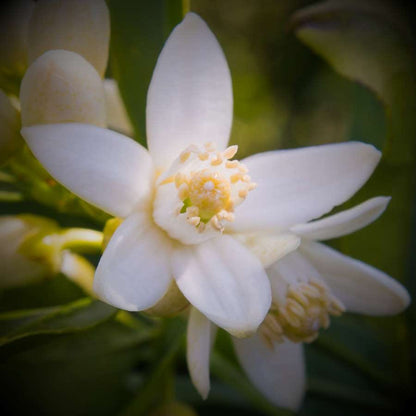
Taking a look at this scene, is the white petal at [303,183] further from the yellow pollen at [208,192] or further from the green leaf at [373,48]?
the green leaf at [373,48]

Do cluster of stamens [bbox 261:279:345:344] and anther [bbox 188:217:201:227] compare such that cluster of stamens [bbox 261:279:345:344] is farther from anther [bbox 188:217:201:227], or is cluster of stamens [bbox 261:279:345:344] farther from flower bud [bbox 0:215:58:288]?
flower bud [bbox 0:215:58:288]

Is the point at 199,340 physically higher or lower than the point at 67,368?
higher

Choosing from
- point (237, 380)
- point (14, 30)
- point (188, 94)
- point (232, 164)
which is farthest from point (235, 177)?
point (237, 380)

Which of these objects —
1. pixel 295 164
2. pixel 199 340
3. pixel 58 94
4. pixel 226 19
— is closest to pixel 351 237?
pixel 295 164

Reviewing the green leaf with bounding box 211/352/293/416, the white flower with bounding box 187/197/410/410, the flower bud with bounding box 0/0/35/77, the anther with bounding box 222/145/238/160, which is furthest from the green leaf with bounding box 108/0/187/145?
the green leaf with bounding box 211/352/293/416

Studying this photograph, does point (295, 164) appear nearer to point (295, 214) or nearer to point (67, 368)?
point (295, 214)

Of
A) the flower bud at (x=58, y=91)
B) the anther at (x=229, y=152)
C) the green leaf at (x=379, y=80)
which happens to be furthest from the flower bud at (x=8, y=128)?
the green leaf at (x=379, y=80)
